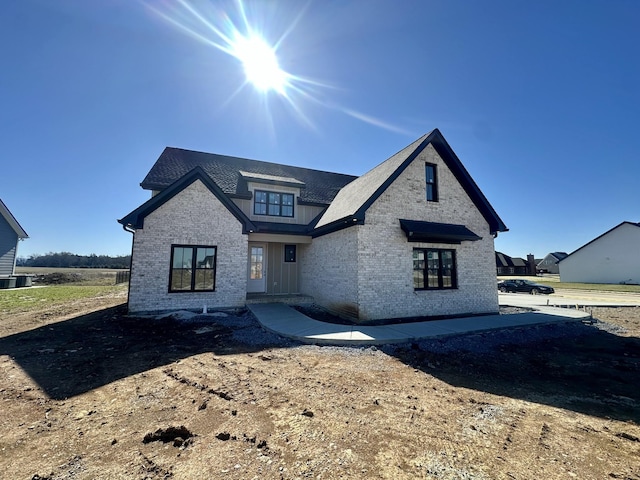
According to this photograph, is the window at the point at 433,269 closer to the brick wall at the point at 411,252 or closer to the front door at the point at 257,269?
the brick wall at the point at 411,252

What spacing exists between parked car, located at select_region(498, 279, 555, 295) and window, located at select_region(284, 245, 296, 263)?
23.1m

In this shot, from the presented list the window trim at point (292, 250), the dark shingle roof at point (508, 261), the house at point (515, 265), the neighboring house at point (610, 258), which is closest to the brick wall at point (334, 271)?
the window trim at point (292, 250)

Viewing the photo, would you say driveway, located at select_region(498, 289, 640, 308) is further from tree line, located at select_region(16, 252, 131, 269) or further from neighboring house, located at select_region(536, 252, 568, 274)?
tree line, located at select_region(16, 252, 131, 269)

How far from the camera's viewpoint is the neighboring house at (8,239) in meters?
21.1

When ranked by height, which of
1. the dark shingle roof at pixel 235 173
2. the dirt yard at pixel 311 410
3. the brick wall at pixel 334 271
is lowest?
the dirt yard at pixel 311 410

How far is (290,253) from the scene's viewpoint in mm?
15078

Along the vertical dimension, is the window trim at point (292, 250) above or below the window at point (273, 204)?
below

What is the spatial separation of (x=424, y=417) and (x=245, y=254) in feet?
31.6

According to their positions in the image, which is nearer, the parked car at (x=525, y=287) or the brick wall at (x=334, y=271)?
the brick wall at (x=334, y=271)

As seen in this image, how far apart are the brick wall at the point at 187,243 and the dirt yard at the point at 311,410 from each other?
326cm

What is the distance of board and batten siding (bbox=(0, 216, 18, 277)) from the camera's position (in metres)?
21.2

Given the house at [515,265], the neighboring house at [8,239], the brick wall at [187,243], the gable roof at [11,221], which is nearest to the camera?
the brick wall at [187,243]

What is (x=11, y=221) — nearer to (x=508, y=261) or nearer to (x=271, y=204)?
(x=271, y=204)

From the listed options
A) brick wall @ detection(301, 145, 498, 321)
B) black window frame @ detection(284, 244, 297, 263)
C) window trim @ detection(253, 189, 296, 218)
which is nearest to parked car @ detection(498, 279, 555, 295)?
brick wall @ detection(301, 145, 498, 321)
